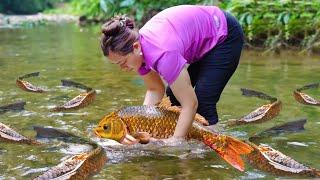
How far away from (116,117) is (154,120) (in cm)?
26

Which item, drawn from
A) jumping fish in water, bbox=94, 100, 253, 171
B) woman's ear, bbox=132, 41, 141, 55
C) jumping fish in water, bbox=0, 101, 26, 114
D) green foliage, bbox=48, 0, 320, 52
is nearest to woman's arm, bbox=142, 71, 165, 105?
jumping fish in water, bbox=94, 100, 253, 171

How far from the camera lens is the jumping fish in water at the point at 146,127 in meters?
3.59

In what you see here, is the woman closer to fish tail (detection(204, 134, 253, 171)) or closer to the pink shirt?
the pink shirt

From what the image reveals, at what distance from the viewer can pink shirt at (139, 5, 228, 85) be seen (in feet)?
11.5

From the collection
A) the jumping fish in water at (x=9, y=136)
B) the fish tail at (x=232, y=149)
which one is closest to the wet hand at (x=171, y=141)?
the fish tail at (x=232, y=149)

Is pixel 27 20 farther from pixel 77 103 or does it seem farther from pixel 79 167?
pixel 79 167

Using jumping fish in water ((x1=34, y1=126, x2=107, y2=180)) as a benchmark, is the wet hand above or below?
below

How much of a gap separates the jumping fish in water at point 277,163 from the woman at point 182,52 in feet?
1.70

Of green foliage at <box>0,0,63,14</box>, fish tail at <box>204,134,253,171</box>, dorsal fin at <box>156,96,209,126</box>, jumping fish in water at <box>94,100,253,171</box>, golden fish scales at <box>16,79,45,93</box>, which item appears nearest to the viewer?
fish tail at <box>204,134,253,171</box>

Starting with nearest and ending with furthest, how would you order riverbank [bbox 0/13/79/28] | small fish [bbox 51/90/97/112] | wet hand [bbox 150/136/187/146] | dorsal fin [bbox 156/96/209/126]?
1. wet hand [bbox 150/136/187/146]
2. dorsal fin [bbox 156/96/209/126]
3. small fish [bbox 51/90/97/112]
4. riverbank [bbox 0/13/79/28]

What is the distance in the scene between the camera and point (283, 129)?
4.20 meters

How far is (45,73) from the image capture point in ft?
28.0

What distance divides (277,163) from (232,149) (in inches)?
11.1

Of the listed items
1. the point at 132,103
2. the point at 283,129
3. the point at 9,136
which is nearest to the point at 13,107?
the point at 9,136
